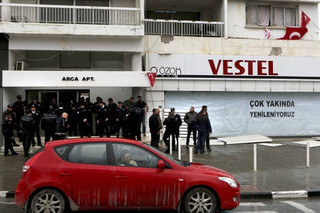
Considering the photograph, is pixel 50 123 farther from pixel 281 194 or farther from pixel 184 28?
pixel 184 28

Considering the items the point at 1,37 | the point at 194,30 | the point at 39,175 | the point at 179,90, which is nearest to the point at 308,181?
the point at 39,175

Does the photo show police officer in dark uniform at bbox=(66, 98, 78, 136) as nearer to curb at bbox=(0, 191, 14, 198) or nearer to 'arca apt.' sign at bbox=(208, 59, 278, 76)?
'arca apt.' sign at bbox=(208, 59, 278, 76)

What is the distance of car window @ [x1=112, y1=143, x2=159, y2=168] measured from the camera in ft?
19.5

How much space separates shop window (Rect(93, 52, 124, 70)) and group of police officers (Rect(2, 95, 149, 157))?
9.68 feet

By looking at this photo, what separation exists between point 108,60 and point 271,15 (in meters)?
9.23

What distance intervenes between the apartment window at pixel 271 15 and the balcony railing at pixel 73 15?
6.63m

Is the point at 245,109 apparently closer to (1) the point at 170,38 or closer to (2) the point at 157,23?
(1) the point at 170,38

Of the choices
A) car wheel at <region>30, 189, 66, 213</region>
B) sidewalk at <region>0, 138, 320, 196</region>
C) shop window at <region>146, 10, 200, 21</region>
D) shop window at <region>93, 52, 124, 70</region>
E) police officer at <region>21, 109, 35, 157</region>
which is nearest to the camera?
car wheel at <region>30, 189, 66, 213</region>

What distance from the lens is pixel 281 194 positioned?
7.62 meters

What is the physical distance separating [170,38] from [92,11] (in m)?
3.95

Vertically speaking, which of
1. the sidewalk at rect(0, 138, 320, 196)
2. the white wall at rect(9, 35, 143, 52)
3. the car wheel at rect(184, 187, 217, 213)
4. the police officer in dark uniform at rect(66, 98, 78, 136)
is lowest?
the sidewalk at rect(0, 138, 320, 196)

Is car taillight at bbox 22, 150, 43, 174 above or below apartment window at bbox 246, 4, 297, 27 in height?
below

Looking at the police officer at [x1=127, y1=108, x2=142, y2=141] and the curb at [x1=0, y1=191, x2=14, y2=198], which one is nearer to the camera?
the curb at [x1=0, y1=191, x2=14, y2=198]

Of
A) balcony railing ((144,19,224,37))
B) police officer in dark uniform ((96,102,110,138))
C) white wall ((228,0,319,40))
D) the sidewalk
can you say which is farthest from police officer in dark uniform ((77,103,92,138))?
white wall ((228,0,319,40))
